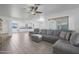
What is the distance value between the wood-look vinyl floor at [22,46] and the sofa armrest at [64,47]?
0.45 ft

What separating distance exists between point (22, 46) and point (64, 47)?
96 cm

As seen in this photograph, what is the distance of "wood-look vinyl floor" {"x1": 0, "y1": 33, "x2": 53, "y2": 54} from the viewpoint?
2.17 metres

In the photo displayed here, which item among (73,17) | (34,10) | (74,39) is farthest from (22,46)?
(73,17)

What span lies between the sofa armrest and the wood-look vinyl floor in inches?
5.4

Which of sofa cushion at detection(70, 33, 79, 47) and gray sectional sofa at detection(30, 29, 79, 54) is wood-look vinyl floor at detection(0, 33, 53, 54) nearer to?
gray sectional sofa at detection(30, 29, 79, 54)

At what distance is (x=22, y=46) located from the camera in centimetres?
220

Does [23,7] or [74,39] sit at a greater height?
[23,7]

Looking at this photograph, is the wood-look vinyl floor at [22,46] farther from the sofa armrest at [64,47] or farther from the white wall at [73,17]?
the white wall at [73,17]

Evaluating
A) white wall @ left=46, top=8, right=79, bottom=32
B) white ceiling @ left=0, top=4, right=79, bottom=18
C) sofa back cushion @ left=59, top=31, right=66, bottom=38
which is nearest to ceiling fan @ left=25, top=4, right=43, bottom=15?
white ceiling @ left=0, top=4, right=79, bottom=18

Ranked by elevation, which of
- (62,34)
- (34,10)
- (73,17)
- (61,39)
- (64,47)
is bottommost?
(64,47)

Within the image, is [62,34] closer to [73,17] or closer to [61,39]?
[61,39]

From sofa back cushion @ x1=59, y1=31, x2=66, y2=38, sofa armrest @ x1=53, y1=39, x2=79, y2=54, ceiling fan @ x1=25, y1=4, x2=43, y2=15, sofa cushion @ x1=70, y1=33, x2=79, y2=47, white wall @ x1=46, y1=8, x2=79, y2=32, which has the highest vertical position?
ceiling fan @ x1=25, y1=4, x2=43, y2=15

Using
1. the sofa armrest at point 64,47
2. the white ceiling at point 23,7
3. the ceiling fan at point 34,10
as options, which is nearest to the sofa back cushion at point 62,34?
the sofa armrest at point 64,47

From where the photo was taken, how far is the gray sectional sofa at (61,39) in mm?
2119
